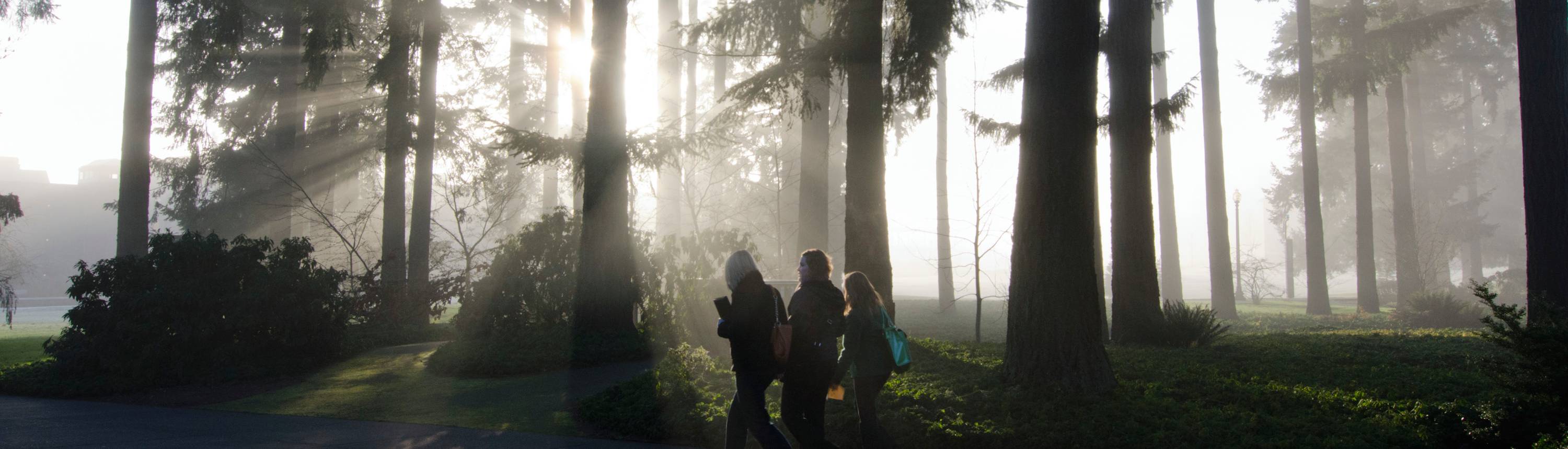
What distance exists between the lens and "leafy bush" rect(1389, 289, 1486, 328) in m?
19.6

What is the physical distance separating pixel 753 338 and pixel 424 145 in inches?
619

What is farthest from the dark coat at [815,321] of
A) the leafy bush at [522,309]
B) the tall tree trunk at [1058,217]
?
the leafy bush at [522,309]

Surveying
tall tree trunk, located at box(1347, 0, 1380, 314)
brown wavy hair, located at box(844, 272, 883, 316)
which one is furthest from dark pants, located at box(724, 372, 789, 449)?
tall tree trunk, located at box(1347, 0, 1380, 314)

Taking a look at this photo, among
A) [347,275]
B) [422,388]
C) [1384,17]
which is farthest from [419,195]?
[1384,17]

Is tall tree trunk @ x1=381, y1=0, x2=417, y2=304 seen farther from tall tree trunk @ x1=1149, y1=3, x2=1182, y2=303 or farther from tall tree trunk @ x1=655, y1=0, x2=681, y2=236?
tall tree trunk @ x1=1149, y1=3, x2=1182, y2=303

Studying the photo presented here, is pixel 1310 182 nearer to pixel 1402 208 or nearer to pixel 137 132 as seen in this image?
pixel 1402 208

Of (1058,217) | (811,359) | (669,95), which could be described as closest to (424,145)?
(669,95)

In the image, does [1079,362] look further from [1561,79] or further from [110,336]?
[110,336]

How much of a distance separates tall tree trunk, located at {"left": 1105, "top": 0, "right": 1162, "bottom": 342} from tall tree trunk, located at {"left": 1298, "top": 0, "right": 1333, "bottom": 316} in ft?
44.0

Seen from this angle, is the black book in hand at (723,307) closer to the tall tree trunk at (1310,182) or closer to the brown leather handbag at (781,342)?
the brown leather handbag at (781,342)

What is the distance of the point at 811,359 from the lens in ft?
16.1

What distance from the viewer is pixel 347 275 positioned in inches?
560

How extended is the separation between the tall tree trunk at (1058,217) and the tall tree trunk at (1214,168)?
18301mm

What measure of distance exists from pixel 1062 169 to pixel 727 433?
4229mm
